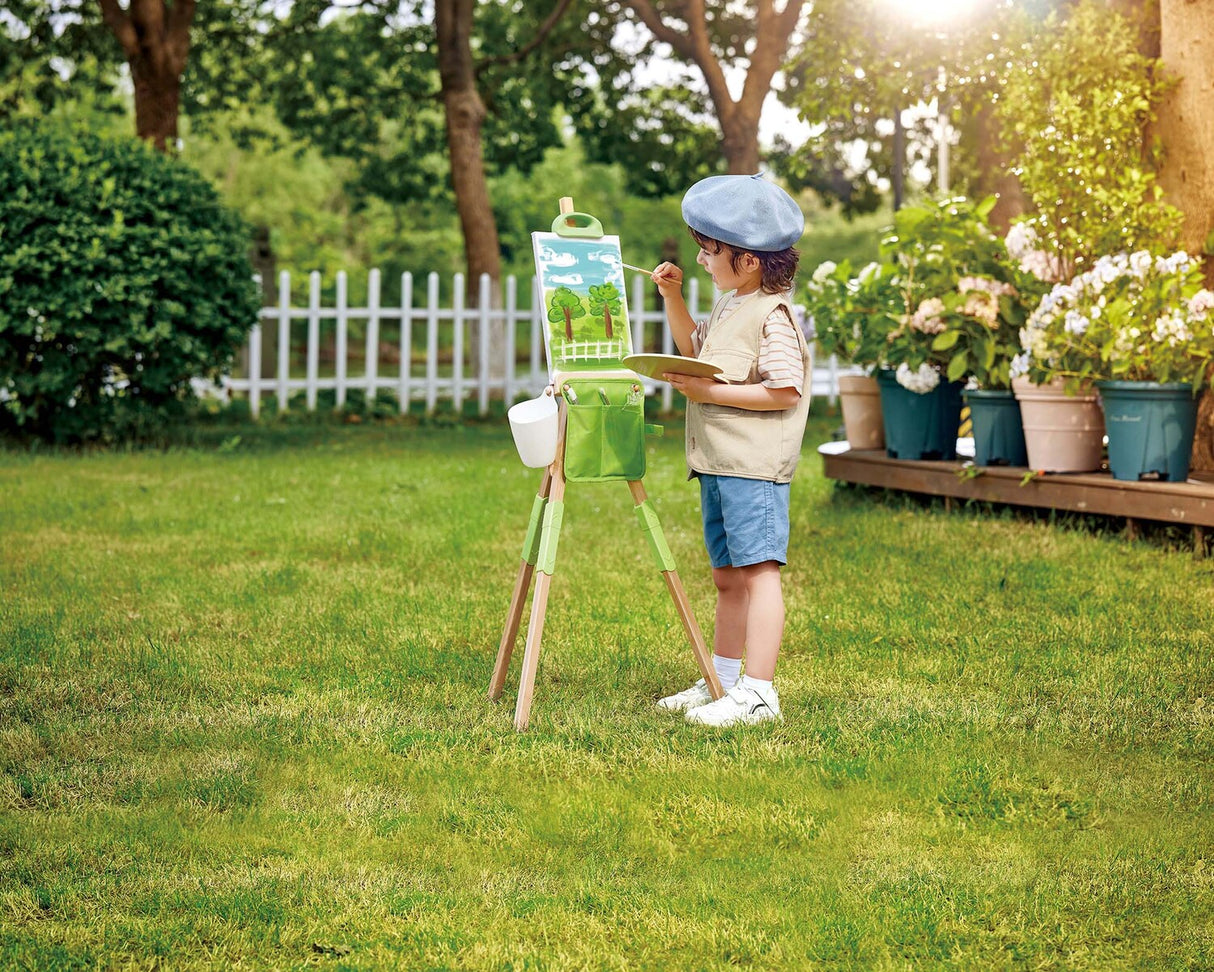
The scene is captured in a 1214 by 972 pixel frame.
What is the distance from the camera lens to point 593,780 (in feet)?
12.6

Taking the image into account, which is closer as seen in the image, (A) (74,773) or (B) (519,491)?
(A) (74,773)

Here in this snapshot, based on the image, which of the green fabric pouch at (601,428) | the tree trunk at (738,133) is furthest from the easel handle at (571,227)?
the tree trunk at (738,133)

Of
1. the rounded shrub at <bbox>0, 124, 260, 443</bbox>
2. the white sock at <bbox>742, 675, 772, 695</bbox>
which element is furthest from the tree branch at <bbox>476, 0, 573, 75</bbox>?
the white sock at <bbox>742, 675, 772, 695</bbox>

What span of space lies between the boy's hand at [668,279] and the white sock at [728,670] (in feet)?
4.13

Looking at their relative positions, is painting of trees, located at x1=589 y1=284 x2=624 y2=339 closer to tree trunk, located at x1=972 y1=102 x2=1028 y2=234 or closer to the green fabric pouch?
the green fabric pouch

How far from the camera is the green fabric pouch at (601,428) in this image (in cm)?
424

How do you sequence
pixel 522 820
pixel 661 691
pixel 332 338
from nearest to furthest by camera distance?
pixel 522 820, pixel 661 691, pixel 332 338

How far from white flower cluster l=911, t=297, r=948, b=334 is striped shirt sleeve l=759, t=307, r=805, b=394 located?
4.18 metres

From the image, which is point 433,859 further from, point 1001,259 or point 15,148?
point 15,148

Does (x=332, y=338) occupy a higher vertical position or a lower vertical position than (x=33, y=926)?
higher

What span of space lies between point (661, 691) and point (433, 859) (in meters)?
1.53

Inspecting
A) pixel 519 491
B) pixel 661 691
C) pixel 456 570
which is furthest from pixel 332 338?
pixel 661 691

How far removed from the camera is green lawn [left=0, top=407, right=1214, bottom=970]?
2982 mm

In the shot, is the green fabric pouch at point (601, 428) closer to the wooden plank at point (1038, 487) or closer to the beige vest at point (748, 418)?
the beige vest at point (748, 418)
